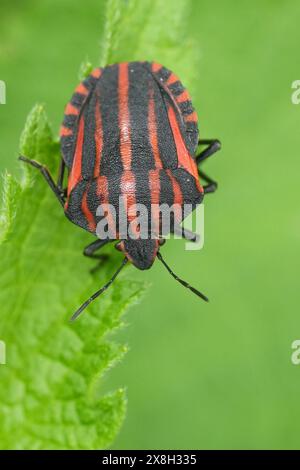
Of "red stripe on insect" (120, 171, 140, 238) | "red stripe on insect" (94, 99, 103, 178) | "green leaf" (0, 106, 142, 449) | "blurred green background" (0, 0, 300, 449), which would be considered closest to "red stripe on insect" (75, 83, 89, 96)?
"red stripe on insect" (94, 99, 103, 178)

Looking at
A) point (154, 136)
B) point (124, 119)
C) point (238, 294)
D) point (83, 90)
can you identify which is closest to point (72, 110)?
point (83, 90)

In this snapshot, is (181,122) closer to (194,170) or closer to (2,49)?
(194,170)

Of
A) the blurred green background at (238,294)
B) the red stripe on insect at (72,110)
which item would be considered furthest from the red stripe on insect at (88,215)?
the blurred green background at (238,294)

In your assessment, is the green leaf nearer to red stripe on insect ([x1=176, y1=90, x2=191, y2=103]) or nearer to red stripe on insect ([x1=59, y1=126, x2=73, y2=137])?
red stripe on insect ([x1=59, y1=126, x2=73, y2=137])

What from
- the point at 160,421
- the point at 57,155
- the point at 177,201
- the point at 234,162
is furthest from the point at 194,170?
the point at 160,421

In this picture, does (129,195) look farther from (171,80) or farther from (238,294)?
(238,294)
